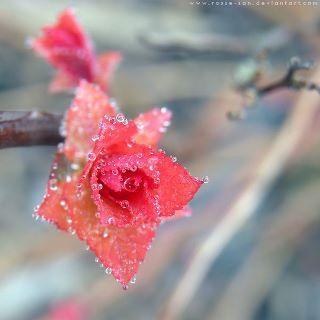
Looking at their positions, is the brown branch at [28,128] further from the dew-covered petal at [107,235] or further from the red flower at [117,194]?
the dew-covered petal at [107,235]

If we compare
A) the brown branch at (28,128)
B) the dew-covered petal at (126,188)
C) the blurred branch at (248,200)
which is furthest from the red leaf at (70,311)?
the dew-covered petal at (126,188)

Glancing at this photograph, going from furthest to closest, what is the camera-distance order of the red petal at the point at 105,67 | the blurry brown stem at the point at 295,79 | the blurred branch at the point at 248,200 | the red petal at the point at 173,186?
the blurred branch at the point at 248,200 → the red petal at the point at 105,67 → the blurry brown stem at the point at 295,79 → the red petal at the point at 173,186

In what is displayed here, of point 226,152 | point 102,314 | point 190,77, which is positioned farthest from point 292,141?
point 102,314

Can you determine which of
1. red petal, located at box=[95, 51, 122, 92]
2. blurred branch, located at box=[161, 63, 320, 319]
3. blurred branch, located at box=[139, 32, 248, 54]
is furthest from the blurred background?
red petal, located at box=[95, 51, 122, 92]

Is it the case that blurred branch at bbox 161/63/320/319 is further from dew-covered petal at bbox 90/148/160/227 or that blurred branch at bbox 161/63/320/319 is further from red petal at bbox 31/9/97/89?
dew-covered petal at bbox 90/148/160/227

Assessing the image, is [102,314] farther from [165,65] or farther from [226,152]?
[165,65]

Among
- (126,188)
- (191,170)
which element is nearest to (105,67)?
(126,188)

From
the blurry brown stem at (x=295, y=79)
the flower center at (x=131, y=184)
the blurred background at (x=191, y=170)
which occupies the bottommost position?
the blurred background at (x=191, y=170)
